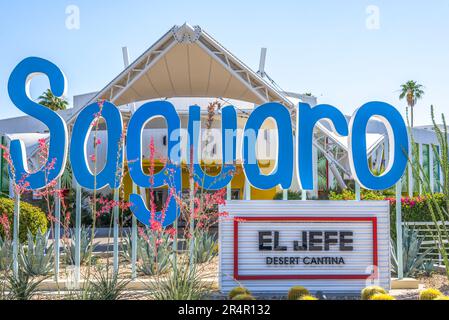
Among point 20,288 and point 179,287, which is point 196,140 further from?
point 20,288

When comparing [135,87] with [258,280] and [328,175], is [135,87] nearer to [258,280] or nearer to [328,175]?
[258,280]

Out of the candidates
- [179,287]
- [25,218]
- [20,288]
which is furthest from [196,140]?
[25,218]

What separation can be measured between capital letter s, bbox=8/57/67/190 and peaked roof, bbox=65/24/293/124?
1604 millimetres

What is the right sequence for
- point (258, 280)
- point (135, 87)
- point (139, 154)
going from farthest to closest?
point (135, 87)
point (139, 154)
point (258, 280)

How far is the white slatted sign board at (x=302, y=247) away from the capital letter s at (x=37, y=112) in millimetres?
3017

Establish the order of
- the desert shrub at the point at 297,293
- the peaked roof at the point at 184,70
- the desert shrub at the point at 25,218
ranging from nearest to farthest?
the desert shrub at the point at 297,293
the peaked roof at the point at 184,70
the desert shrub at the point at 25,218

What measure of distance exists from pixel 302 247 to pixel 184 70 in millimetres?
5059

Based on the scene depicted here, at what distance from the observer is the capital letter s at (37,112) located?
8.93 metres

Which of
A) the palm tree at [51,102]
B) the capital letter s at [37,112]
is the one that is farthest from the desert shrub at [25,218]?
the palm tree at [51,102]

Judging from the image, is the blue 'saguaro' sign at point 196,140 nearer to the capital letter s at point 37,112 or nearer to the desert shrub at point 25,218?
the capital letter s at point 37,112

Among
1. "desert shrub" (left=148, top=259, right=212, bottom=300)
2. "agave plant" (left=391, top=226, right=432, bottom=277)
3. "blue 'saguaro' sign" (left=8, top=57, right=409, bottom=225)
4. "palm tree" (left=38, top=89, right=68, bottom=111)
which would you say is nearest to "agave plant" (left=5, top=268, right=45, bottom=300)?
"desert shrub" (left=148, top=259, right=212, bottom=300)
